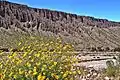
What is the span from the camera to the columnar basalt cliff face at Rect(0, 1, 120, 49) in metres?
107

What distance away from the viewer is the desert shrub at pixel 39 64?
311 inches

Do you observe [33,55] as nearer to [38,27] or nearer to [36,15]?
[38,27]

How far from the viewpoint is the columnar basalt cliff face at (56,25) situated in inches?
4222

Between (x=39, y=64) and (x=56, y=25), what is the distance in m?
116

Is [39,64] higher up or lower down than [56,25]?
higher up

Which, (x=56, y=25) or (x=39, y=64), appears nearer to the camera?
(x=39, y=64)

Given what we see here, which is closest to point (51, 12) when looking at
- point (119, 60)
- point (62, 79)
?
point (119, 60)

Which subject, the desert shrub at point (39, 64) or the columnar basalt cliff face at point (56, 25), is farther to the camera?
the columnar basalt cliff face at point (56, 25)

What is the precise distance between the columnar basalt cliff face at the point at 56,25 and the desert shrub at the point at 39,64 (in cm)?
8605

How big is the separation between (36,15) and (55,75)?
385ft

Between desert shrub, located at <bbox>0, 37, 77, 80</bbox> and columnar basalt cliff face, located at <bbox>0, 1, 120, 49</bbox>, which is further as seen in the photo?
columnar basalt cliff face, located at <bbox>0, 1, 120, 49</bbox>

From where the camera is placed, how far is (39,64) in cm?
833

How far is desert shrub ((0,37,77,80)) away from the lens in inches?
311

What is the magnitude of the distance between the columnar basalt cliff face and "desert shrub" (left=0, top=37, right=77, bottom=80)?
282 feet
